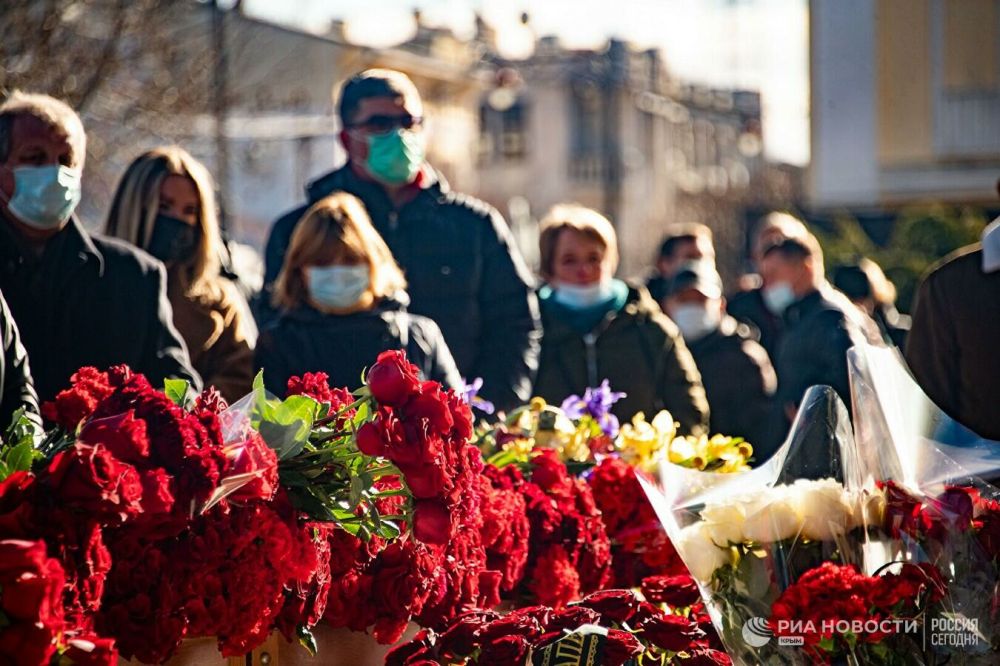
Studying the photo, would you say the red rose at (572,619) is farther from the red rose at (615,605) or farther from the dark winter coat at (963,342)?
the dark winter coat at (963,342)

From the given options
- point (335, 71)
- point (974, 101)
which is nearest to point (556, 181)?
point (335, 71)

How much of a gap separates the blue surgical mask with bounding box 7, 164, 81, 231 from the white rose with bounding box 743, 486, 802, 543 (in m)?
2.40

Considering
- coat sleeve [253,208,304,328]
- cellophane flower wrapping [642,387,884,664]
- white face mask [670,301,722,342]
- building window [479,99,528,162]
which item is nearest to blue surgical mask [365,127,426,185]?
coat sleeve [253,208,304,328]

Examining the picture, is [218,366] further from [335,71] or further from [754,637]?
[335,71]

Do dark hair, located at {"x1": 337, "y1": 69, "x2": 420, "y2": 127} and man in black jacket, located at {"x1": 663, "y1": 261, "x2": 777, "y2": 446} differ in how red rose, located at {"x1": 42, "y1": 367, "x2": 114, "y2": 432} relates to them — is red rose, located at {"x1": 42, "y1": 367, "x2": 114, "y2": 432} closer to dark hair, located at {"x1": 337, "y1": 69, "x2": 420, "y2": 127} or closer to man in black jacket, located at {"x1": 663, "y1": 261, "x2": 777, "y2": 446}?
dark hair, located at {"x1": 337, "y1": 69, "x2": 420, "y2": 127}

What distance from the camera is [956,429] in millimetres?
3559

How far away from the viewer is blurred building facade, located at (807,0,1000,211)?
21172mm

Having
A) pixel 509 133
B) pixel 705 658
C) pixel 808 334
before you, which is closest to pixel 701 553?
pixel 705 658

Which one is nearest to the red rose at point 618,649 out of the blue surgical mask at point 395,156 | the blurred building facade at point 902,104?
the blue surgical mask at point 395,156

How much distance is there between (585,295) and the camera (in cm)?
717

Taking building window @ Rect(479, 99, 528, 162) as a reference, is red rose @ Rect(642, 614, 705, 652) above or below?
below

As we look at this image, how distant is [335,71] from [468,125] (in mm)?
15631

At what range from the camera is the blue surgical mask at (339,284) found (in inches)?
214

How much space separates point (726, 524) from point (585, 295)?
12.8ft
